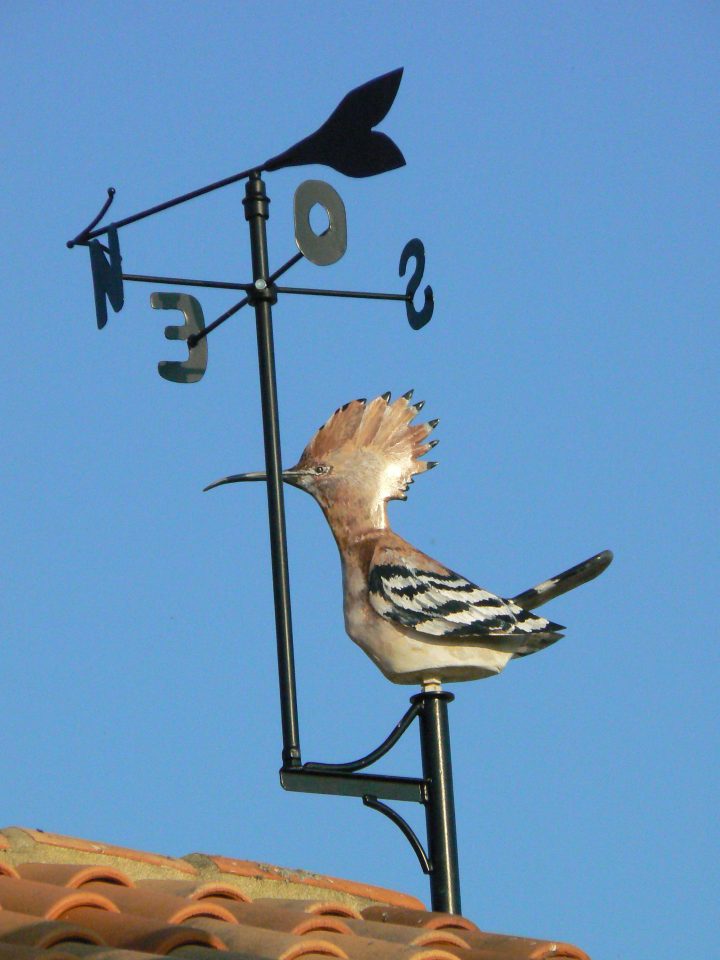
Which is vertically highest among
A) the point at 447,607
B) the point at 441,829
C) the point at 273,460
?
the point at 273,460

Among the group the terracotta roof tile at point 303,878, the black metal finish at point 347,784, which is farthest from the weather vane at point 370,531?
the terracotta roof tile at point 303,878

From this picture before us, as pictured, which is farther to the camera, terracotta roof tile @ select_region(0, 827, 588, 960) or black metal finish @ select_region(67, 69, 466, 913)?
black metal finish @ select_region(67, 69, 466, 913)

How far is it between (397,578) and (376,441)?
469 millimetres

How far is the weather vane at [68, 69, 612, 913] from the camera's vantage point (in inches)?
159

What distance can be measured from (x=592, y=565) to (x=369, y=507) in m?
0.63

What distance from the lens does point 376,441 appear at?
462 centimetres

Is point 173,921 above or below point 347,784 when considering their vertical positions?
below

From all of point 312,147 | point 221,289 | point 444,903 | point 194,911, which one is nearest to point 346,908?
point 444,903

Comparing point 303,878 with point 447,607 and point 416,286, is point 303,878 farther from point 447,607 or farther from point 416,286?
point 416,286

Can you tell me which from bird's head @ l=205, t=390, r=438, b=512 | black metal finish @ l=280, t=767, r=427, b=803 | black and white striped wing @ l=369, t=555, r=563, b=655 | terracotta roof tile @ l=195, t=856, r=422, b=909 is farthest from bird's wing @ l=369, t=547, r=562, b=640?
terracotta roof tile @ l=195, t=856, r=422, b=909

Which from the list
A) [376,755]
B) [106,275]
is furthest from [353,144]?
[376,755]

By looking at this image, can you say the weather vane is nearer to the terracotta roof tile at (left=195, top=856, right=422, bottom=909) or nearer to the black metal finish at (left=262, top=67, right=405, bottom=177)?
the black metal finish at (left=262, top=67, right=405, bottom=177)

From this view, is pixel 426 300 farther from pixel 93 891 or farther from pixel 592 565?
pixel 93 891

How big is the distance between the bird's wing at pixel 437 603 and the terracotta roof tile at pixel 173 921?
2.39ft
